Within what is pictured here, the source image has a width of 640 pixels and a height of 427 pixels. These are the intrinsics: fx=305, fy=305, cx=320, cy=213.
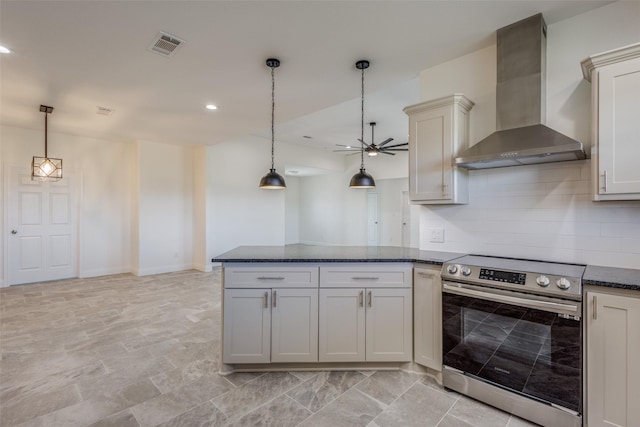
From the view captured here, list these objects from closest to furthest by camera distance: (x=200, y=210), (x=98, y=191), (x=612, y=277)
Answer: (x=612, y=277), (x=98, y=191), (x=200, y=210)

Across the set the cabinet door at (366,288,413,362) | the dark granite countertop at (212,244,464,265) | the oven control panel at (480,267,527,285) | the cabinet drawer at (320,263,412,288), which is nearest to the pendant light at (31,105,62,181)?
the dark granite countertop at (212,244,464,265)

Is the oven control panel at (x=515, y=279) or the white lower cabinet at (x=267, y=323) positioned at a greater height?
the oven control panel at (x=515, y=279)

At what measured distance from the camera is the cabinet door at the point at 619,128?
180cm

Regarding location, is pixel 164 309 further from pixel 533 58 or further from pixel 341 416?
pixel 533 58

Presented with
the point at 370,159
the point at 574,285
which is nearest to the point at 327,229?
the point at 370,159

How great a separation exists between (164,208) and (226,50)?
465cm

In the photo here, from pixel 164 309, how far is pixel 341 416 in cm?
309

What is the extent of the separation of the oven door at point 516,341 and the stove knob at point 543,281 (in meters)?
0.08

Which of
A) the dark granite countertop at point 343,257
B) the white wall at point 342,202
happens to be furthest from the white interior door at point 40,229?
the white wall at point 342,202

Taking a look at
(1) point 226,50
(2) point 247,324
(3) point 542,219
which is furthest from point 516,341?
(1) point 226,50

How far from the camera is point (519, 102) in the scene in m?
2.37

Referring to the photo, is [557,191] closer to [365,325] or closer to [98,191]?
[365,325]

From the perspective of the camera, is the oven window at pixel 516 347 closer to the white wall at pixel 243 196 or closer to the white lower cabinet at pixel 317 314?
the white lower cabinet at pixel 317 314

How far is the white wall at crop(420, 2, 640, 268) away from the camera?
6.94 ft
